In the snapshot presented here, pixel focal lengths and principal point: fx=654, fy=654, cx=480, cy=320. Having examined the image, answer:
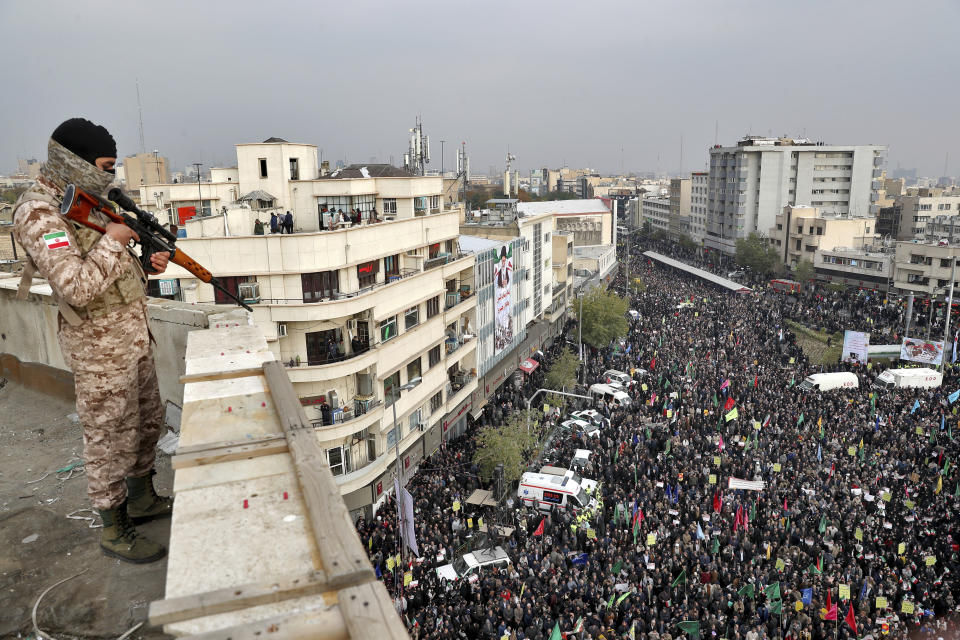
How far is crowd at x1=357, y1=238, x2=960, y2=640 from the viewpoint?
16.7 m

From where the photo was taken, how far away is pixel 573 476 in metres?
23.4

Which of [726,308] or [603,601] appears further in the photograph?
[726,308]

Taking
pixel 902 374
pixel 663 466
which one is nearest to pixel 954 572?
pixel 663 466

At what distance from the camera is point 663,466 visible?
24.4 m

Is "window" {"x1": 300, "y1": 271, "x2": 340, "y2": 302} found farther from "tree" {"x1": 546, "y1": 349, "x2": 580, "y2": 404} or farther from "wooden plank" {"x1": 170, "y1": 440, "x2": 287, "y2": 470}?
"tree" {"x1": 546, "y1": 349, "x2": 580, "y2": 404}

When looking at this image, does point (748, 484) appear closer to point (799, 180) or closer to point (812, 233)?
point (812, 233)

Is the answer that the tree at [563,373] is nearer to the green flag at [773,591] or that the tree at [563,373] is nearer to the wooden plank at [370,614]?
the green flag at [773,591]

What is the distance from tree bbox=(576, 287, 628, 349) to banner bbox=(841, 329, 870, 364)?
1340 centimetres

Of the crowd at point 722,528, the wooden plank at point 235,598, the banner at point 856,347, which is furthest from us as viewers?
the banner at point 856,347

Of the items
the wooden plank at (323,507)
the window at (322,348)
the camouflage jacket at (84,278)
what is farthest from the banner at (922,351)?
the camouflage jacket at (84,278)

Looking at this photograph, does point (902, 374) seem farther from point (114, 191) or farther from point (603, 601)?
point (114, 191)

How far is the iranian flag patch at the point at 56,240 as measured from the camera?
4555 mm

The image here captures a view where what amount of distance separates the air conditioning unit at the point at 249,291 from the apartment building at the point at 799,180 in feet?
241

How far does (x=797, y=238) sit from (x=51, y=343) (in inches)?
2832
